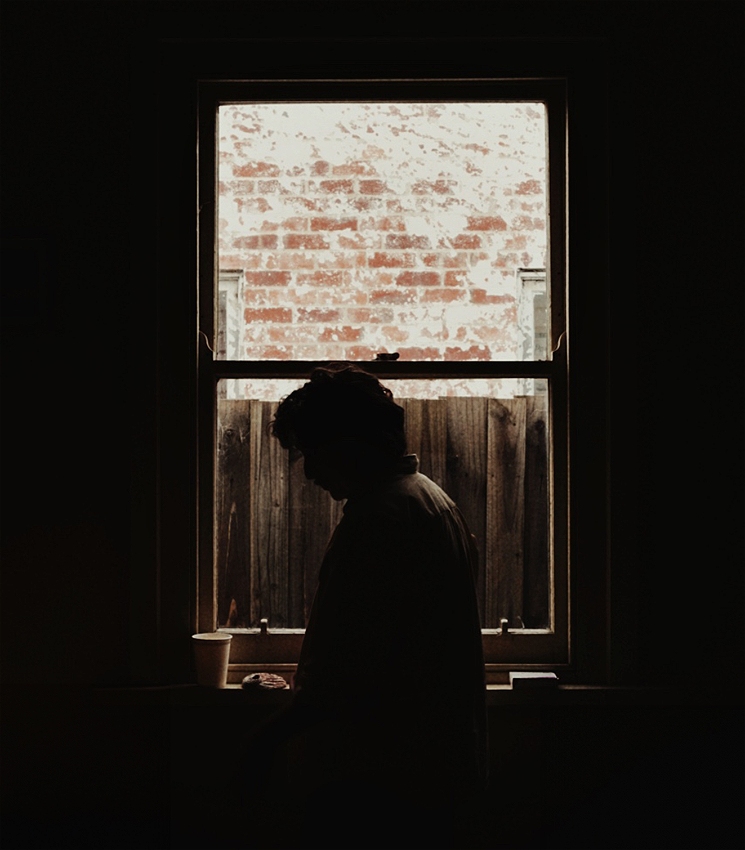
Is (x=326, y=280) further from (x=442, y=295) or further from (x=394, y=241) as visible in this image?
(x=442, y=295)

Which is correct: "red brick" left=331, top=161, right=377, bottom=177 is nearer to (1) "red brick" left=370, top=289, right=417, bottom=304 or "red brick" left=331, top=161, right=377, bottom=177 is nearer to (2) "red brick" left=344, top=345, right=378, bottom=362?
(1) "red brick" left=370, top=289, right=417, bottom=304

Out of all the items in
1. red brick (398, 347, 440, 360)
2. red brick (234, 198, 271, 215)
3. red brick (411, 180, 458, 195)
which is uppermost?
red brick (411, 180, 458, 195)

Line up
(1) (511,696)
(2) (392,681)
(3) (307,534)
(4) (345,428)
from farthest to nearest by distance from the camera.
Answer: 1. (3) (307,534)
2. (1) (511,696)
3. (4) (345,428)
4. (2) (392,681)

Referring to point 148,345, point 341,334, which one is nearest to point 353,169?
point 341,334

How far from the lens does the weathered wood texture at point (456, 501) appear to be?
7.68 ft

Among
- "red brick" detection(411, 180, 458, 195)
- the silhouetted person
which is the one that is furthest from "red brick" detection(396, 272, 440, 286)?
the silhouetted person

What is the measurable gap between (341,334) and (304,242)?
30 centimetres

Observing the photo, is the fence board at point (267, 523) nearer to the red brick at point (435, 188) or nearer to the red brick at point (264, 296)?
the red brick at point (264, 296)

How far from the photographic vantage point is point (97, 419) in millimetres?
2289

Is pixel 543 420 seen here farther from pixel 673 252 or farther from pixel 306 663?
pixel 306 663

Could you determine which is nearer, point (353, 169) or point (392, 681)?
point (392, 681)

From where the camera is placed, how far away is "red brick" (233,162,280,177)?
2.39 meters

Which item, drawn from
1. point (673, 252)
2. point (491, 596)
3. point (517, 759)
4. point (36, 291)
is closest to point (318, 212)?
point (36, 291)

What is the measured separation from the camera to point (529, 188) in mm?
2369
